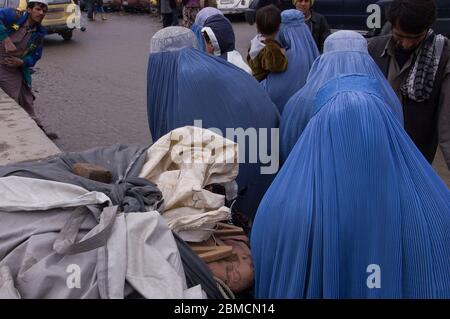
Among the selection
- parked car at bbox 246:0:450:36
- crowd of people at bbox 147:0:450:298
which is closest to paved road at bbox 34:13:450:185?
parked car at bbox 246:0:450:36

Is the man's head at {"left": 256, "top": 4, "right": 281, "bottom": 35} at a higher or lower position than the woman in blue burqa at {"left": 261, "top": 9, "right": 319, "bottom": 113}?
higher

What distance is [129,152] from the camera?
7.56ft

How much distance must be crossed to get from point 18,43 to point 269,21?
2.77 metres

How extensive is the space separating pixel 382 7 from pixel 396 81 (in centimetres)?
522

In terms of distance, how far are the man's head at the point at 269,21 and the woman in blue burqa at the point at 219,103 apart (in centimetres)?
92

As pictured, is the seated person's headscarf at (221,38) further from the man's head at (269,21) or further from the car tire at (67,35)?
the car tire at (67,35)

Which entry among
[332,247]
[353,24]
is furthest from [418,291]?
[353,24]

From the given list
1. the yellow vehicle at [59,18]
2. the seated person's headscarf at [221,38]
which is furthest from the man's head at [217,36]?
the yellow vehicle at [59,18]

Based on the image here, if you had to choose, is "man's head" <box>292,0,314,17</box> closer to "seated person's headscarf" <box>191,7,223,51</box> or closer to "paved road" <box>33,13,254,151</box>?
"seated person's headscarf" <box>191,7,223,51</box>

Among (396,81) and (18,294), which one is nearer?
(18,294)

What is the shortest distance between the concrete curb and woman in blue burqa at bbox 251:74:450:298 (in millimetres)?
2432

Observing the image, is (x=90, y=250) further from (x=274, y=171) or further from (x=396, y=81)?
(x=396, y=81)

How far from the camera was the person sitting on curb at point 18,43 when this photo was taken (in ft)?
17.4

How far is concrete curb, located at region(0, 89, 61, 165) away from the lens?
3.83m
